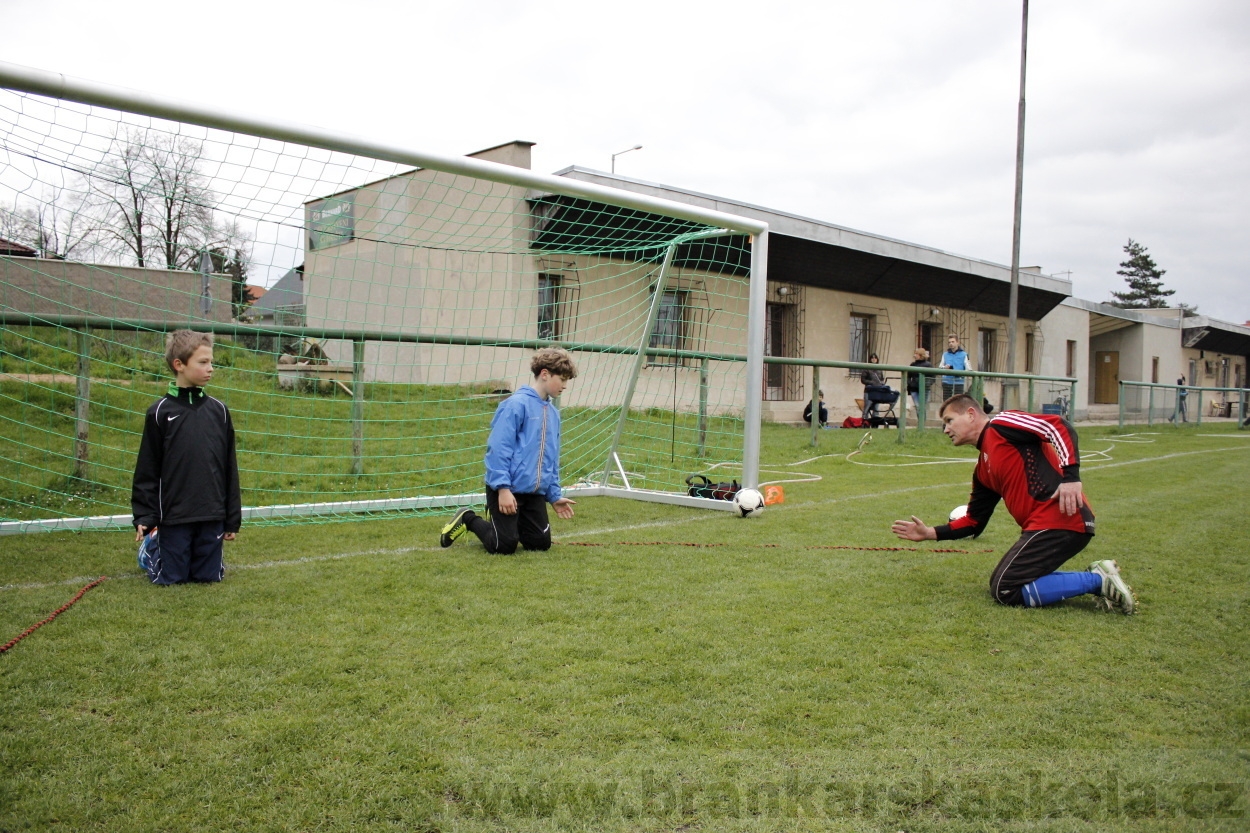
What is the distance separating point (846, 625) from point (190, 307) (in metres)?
4.63

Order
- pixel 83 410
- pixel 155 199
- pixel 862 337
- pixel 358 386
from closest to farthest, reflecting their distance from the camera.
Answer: pixel 155 199 → pixel 83 410 → pixel 358 386 → pixel 862 337

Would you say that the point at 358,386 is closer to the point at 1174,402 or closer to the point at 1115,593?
the point at 1115,593

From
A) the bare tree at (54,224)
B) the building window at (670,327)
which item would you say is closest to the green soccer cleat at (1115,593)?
the building window at (670,327)

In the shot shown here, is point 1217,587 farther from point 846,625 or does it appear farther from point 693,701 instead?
point 693,701

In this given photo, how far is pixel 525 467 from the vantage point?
493 centimetres

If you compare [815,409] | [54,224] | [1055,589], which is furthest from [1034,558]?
[815,409]

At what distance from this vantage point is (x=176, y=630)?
326cm

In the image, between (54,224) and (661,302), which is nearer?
(54,224)

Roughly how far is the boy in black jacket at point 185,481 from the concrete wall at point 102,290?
0.85 m

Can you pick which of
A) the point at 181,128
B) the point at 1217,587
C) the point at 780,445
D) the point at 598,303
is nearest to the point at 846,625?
the point at 1217,587

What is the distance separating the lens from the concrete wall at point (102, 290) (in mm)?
4820

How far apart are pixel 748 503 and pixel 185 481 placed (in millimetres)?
3759

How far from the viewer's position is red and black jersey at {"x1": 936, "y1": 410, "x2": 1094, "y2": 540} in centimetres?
371

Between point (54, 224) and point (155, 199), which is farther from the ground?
point (155, 199)
